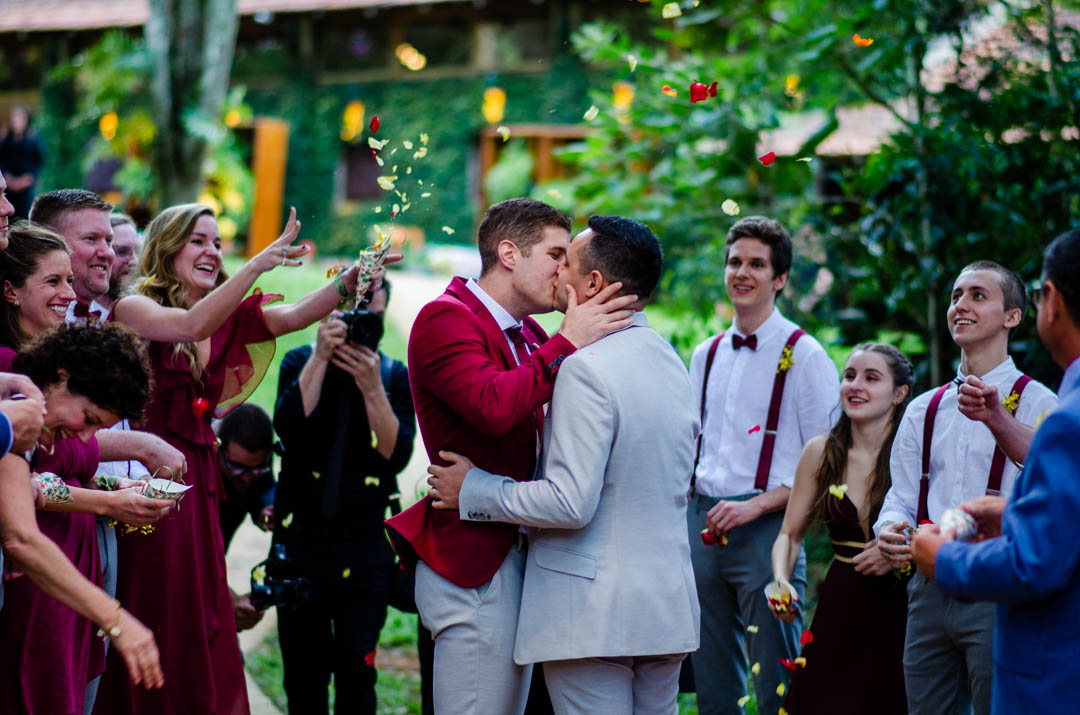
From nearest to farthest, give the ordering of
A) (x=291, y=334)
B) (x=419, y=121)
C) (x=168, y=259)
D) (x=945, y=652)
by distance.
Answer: (x=945, y=652) → (x=168, y=259) → (x=291, y=334) → (x=419, y=121)

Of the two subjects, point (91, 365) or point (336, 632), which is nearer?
point (91, 365)

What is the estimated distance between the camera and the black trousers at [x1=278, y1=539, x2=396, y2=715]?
443 cm

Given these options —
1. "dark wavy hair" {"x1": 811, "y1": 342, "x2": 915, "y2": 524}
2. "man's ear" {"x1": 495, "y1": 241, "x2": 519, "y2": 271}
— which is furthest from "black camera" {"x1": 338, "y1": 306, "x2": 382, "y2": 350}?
"dark wavy hair" {"x1": 811, "y1": 342, "x2": 915, "y2": 524}

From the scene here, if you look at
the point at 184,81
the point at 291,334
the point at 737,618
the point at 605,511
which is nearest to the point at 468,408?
the point at 605,511

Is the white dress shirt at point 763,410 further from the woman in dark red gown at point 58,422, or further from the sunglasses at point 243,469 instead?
the woman in dark red gown at point 58,422

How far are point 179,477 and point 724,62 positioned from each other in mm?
6088

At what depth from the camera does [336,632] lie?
14.6 feet

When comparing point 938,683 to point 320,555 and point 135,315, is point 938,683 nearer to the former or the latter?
point 320,555

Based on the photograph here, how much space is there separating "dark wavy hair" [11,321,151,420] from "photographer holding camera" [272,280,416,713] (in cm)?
152

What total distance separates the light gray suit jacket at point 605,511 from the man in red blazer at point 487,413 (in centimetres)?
8

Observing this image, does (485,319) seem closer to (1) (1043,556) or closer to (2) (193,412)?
(2) (193,412)

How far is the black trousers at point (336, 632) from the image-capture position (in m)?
4.43

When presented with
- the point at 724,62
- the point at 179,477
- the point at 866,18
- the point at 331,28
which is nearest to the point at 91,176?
the point at 331,28

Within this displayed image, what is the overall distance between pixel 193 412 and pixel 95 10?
19.4 meters
